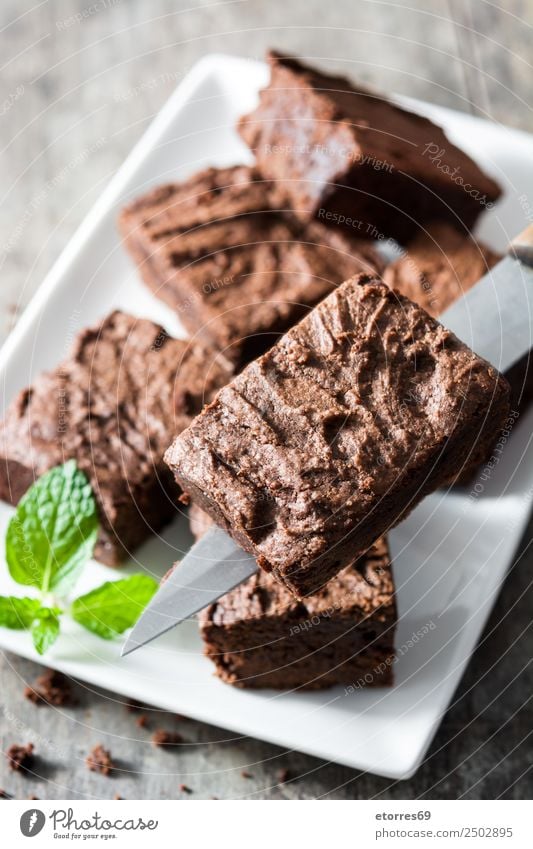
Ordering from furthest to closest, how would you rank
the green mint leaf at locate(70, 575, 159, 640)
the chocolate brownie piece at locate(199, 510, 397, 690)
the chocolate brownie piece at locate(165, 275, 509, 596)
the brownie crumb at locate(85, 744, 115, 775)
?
1. the brownie crumb at locate(85, 744, 115, 775)
2. the green mint leaf at locate(70, 575, 159, 640)
3. the chocolate brownie piece at locate(199, 510, 397, 690)
4. the chocolate brownie piece at locate(165, 275, 509, 596)

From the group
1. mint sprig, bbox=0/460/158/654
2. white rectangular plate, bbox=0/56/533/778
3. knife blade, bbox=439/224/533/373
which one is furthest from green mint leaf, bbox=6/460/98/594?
knife blade, bbox=439/224/533/373

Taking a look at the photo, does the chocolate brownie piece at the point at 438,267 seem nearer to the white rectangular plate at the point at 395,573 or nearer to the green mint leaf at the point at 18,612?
the white rectangular plate at the point at 395,573

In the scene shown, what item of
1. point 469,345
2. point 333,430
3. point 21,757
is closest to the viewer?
point 333,430

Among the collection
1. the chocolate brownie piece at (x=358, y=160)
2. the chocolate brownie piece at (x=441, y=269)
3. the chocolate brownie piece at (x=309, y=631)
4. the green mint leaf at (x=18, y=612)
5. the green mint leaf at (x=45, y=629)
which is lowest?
the chocolate brownie piece at (x=309, y=631)

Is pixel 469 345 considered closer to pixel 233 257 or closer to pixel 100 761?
pixel 233 257

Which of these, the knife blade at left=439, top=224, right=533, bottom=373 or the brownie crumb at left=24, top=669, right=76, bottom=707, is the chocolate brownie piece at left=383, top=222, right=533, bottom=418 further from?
the brownie crumb at left=24, top=669, right=76, bottom=707

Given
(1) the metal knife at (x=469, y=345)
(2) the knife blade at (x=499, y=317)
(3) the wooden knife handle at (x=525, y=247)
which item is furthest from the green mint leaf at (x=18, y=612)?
(3) the wooden knife handle at (x=525, y=247)

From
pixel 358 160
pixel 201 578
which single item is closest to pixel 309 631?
pixel 201 578
